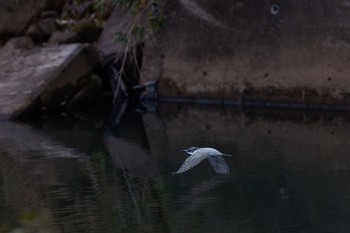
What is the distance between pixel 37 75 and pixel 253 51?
2637 millimetres

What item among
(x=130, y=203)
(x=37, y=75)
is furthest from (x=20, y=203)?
(x=37, y=75)

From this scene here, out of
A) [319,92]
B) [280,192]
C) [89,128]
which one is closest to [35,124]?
[89,128]

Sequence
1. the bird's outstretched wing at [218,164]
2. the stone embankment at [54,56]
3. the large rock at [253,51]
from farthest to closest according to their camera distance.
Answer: the stone embankment at [54,56], the large rock at [253,51], the bird's outstretched wing at [218,164]

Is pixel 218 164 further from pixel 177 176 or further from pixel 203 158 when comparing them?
pixel 177 176

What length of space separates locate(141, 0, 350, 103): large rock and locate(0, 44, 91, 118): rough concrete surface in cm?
96

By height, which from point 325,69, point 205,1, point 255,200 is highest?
point 205,1

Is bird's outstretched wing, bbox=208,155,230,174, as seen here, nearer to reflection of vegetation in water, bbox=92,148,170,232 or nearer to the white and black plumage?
the white and black plumage

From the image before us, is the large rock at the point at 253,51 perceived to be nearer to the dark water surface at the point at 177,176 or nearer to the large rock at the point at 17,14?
the dark water surface at the point at 177,176

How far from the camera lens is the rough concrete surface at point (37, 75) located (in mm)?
11930

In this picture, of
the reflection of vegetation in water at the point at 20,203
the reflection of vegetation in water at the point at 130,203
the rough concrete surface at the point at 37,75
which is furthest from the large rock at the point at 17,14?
the reflection of vegetation in water at the point at 130,203

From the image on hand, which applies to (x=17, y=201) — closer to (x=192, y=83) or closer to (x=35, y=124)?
(x=35, y=124)

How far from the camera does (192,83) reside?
484 inches

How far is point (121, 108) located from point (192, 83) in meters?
0.93

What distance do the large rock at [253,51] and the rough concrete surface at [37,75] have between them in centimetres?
96
